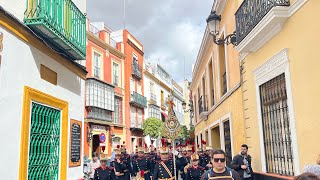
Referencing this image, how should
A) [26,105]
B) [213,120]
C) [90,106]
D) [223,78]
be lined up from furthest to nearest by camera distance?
[90,106], [213,120], [223,78], [26,105]

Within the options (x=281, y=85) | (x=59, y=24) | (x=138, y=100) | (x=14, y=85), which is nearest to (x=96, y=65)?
(x=138, y=100)

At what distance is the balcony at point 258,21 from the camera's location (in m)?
6.32

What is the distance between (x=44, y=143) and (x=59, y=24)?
2.14 metres

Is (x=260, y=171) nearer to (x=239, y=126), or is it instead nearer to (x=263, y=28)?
(x=239, y=126)

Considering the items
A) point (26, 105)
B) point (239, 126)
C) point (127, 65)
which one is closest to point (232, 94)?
point (239, 126)

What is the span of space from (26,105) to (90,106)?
59.6 feet

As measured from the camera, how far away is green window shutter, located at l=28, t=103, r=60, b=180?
6.03m

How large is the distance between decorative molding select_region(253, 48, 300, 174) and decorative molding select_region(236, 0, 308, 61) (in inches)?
18.1

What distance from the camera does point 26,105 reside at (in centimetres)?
562

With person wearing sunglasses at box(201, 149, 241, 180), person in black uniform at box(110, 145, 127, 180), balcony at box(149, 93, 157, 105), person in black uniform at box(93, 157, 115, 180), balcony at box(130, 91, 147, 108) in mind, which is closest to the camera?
person wearing sunglasses at box(201, 149, 241, 180)

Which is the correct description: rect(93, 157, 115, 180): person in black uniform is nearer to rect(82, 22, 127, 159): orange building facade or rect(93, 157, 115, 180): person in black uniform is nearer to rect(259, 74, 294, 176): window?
rect(259, 74, 294, 176): window

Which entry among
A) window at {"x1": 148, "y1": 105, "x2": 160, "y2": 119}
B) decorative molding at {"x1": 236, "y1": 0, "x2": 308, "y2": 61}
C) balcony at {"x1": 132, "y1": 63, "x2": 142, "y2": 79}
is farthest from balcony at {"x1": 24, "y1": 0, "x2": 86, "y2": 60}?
window at {"x1": 148, "y1": 105, "x2": 160, "y2": 119}

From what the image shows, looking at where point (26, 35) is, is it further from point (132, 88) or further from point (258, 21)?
point (132, 88)

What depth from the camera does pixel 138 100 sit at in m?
33.8
